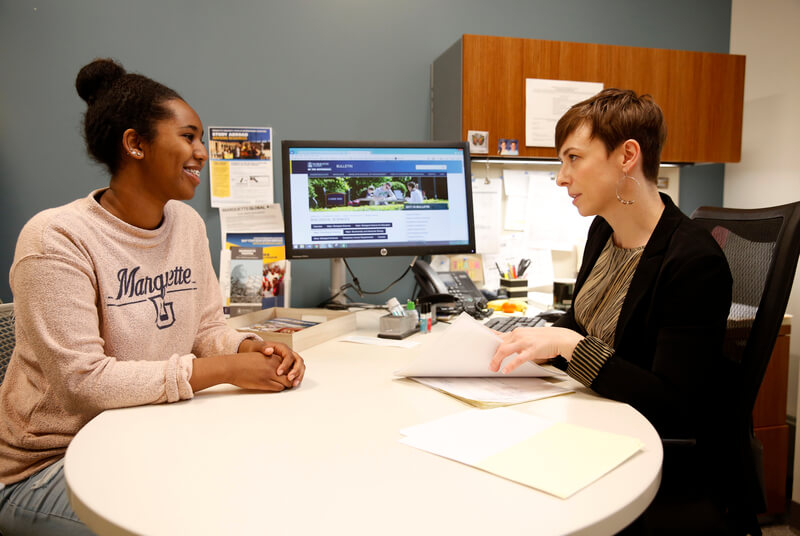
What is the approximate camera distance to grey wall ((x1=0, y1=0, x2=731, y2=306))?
1.88 meters

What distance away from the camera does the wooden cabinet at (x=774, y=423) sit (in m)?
1.88

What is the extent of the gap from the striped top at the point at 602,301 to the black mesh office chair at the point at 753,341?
212 millimetres

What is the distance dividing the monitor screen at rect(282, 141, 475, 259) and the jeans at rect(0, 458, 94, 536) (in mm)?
862

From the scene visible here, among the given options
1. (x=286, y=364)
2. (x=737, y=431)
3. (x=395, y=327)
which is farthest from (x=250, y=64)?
(x=737, y=431)

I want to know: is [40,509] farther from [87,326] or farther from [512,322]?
[512,322]

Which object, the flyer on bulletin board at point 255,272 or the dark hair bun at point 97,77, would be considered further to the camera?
the flyer on bulletin board at point 255,272

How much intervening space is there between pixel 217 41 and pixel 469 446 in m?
1.80

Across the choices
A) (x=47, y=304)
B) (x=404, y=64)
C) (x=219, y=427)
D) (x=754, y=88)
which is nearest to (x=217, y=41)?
(x=404, y=64)

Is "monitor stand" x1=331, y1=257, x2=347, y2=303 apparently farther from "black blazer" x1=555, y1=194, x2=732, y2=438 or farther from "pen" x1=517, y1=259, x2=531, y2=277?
"black blazer" x1=555, y1=194, x2=732, y2=438

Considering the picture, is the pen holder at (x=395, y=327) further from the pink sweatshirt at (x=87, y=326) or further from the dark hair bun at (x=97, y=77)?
the dark hair bun at (x=97, y=77)

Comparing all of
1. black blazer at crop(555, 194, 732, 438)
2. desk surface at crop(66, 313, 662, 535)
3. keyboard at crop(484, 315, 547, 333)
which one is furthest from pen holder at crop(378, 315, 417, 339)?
black blazer at crop(555, 194, 732, 438)

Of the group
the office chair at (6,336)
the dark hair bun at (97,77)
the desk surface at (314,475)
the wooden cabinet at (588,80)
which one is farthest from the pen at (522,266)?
the office chair at (6,336)

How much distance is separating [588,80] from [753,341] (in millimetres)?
1308

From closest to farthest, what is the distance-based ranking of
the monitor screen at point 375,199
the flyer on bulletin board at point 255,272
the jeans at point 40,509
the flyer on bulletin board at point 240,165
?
the jeans at point 40,509 → the monitor screen at point 375,199 → the flyer on bulletin board at point 255,272 → the flyer on bulletin board at point 240,165
